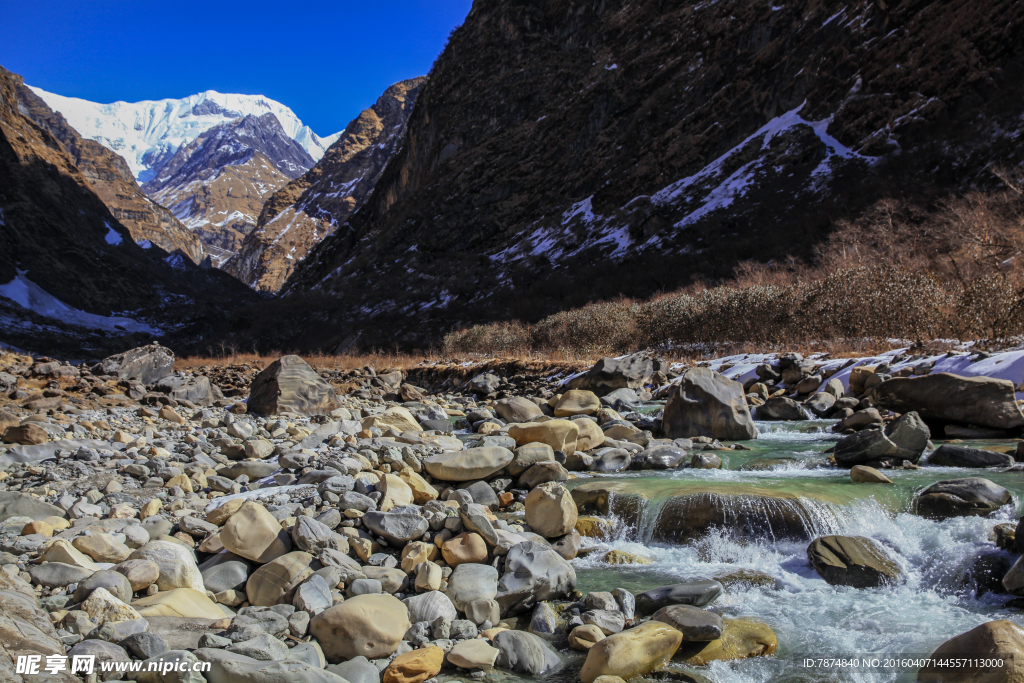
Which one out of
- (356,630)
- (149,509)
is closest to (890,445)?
(356,630)

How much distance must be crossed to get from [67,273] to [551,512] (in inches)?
2981

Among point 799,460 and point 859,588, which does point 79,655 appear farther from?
point 799,460

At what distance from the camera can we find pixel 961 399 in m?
6.69

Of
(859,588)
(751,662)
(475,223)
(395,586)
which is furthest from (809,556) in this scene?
(475,223)

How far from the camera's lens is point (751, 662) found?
326 centimetres

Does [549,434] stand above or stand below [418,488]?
above

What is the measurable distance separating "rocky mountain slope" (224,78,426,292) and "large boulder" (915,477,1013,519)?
131857 mm

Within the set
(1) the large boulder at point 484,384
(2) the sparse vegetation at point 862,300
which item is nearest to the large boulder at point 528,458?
(2) the sparse vegetation at point 862,300

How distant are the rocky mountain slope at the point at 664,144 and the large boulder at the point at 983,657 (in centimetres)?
2297

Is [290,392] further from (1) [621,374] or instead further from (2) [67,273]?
(2) [67,273]

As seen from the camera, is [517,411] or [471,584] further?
[517,411]

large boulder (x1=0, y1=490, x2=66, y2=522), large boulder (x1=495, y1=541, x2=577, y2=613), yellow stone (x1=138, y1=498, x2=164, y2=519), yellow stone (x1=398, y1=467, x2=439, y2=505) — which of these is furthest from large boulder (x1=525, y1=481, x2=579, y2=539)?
large boulder (x1=0, y1=490, x2=66, y2=522)

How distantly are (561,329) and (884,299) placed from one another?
33.7ft

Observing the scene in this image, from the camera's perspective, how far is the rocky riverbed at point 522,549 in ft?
10.0
